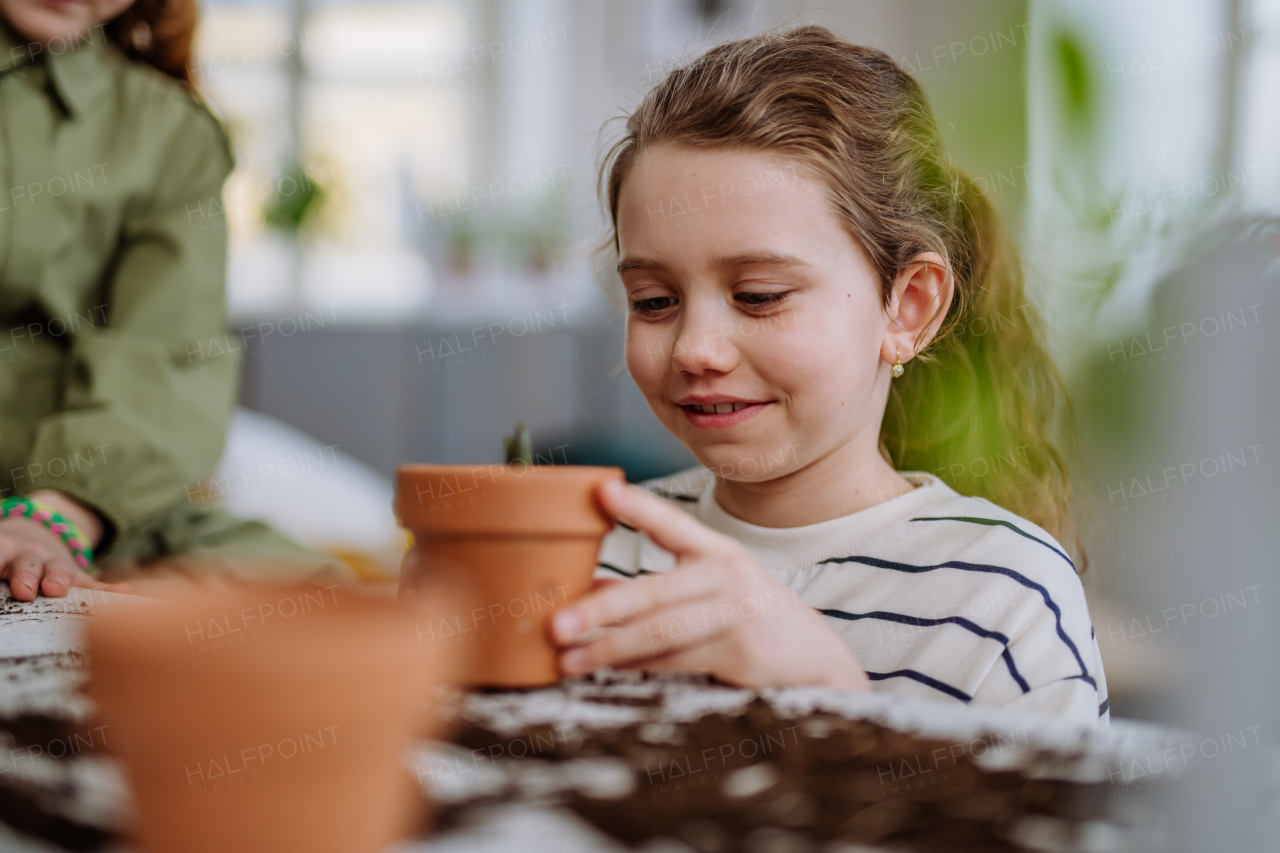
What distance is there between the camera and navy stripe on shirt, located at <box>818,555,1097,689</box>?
84 centimetres

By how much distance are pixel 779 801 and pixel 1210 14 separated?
0.28 m

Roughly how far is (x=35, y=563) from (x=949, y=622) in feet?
2.41

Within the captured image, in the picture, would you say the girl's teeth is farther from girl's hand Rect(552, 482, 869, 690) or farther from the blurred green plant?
the blurred green plant

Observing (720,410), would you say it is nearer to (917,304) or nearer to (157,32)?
(917,304)

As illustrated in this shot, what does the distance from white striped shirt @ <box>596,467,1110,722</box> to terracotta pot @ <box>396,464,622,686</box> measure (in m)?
0.50

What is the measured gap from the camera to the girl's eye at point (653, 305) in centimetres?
93

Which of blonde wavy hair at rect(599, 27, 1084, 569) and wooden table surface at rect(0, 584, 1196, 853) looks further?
blonde wavy hair at rect(599, 27, 1084, 569)

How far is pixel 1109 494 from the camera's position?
251mm

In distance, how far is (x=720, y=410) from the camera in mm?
939

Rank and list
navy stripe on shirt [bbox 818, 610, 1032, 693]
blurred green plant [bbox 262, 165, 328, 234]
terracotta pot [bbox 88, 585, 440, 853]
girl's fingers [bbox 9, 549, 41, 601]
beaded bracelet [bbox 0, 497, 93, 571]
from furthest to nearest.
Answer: blurred green plant [bbox 262, 165, 328, 234]
beaded bracelet [bbox 0, 497, 93, 571]
navy stripe on shirt [bbox 818, 610, 1032, 693]
girl's fingers [bbox 9, 549, 41, 601]
terracotta pot [bbox 88, 585, 440, 853]

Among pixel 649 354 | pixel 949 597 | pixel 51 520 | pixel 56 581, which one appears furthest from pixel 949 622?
pixel 51 520

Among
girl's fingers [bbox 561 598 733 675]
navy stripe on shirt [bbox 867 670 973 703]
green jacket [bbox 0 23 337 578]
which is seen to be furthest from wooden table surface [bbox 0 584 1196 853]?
green jacket [bbox 0 23 337 578]

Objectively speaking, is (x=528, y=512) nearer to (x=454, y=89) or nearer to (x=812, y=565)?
(x=812, y=565)

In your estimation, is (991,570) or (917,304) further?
(917,304)
